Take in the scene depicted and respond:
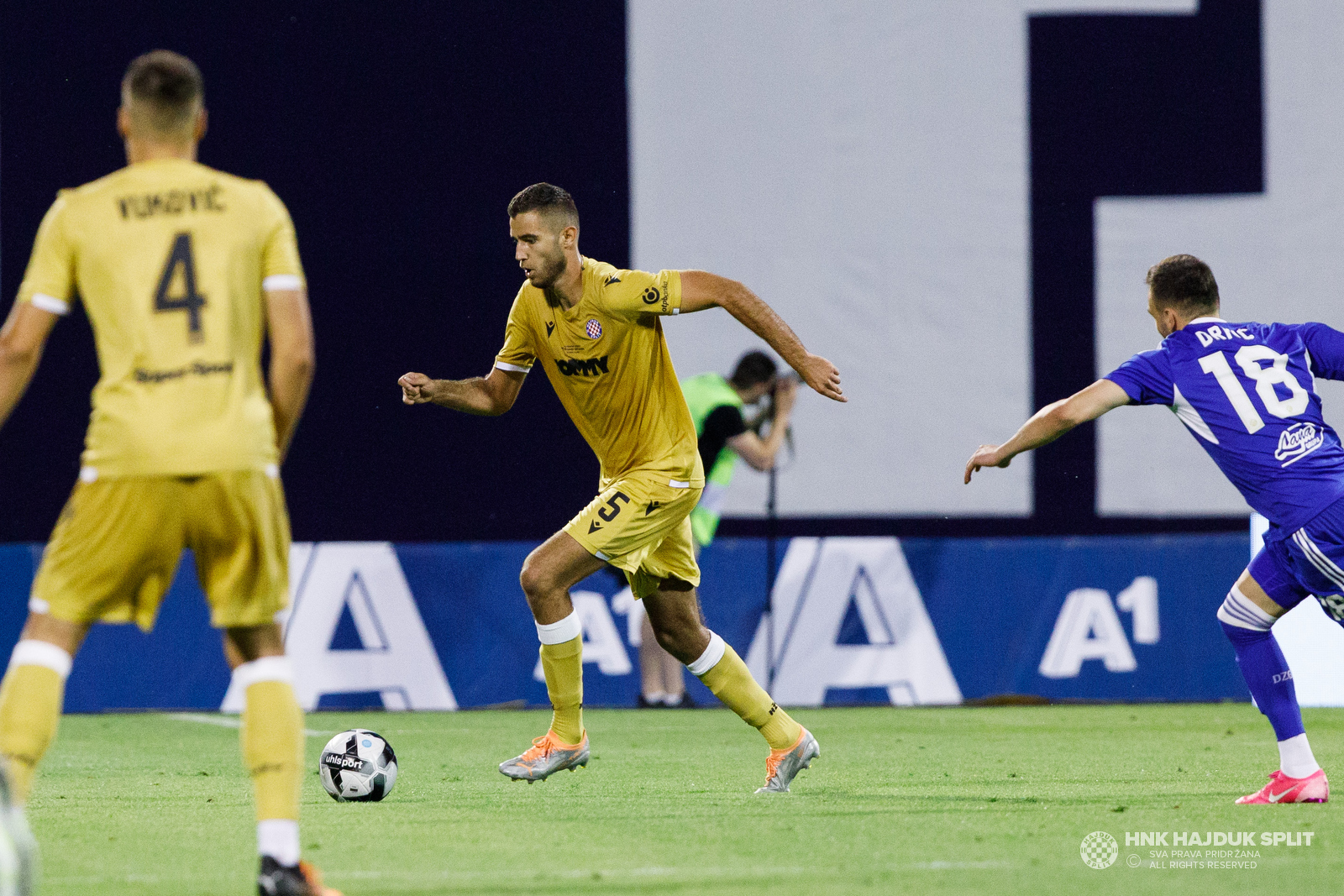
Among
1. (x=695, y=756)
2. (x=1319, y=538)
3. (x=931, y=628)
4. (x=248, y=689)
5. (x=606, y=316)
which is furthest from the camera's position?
(x=931, y=628)

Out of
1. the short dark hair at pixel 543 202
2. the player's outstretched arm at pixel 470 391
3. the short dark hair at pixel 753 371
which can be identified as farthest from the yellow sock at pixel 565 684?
the short dark hair at pixel 753 371

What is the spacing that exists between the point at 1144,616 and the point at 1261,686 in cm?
517

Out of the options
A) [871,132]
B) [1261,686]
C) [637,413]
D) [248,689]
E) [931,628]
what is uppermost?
[871,132]

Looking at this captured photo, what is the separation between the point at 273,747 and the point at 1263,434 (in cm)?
354

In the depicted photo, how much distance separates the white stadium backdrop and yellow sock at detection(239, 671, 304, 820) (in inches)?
321

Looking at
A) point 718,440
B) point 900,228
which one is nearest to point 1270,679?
point 718,440

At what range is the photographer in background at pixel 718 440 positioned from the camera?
34.8ft

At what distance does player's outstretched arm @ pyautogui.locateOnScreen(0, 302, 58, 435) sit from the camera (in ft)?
13.0

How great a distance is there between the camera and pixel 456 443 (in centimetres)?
1215

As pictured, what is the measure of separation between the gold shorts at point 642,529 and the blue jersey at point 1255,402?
1.68m

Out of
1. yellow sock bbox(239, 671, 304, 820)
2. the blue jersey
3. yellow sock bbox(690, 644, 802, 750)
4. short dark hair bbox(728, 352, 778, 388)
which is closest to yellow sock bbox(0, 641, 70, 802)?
yellow sock bbox(239, 671, 304, 820)

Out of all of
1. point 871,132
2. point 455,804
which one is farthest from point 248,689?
point 871,132

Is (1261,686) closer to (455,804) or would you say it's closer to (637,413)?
(637,413)

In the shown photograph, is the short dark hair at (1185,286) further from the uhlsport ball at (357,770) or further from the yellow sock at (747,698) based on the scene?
the uhlsport ball at (357,770)
